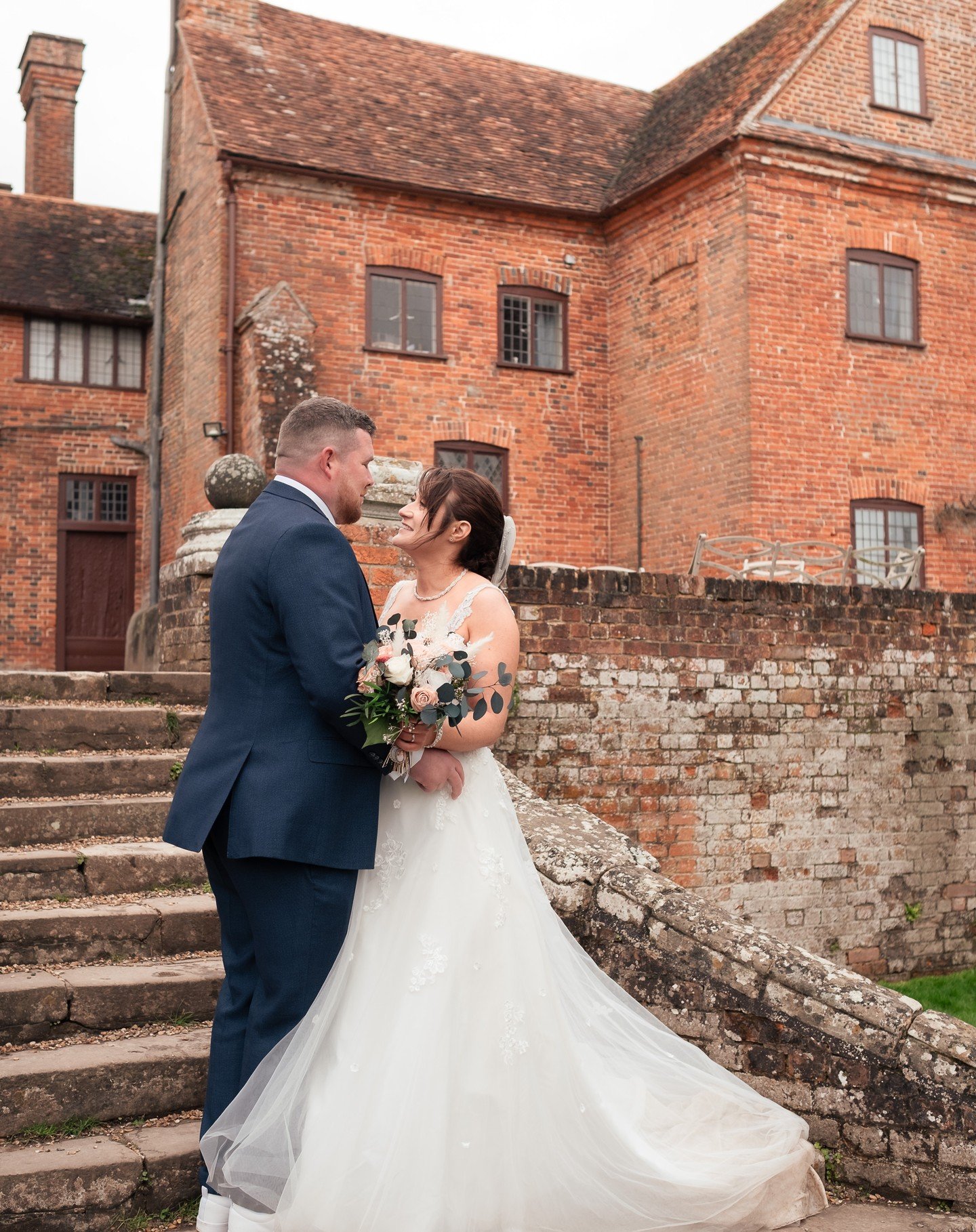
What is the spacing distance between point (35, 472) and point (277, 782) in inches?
693

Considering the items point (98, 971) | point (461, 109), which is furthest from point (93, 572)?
point (98, 971)

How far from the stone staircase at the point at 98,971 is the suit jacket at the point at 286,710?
0.98 meters

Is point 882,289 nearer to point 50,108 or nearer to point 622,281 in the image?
point 622,281

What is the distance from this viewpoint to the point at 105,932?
14.6 ft

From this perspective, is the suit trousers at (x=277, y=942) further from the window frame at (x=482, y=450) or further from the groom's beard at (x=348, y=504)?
the window frame at (x=482, y=450)

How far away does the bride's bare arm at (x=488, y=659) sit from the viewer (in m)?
3.36

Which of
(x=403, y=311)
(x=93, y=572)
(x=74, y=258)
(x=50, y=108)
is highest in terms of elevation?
(x=50, y=108)

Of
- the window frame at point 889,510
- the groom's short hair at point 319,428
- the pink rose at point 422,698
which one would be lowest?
the pink rose at point 422,698

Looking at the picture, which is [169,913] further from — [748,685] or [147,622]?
[748,685]

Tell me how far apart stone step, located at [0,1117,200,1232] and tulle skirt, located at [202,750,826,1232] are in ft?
1.35

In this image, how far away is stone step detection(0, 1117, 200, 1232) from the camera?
3.23m

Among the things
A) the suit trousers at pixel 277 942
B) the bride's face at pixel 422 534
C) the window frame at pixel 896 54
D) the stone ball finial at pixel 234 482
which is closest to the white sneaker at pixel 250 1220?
the suit trousers at pixel 277 942

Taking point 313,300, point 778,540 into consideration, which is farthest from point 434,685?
point 313,300

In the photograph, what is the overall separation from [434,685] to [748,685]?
775 cm
